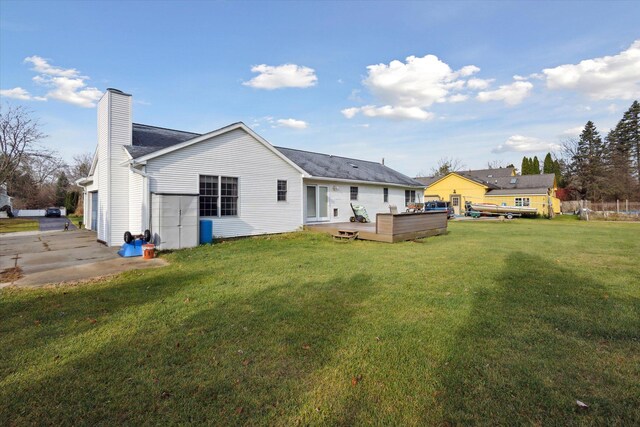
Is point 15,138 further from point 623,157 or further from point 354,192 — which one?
point 623,157

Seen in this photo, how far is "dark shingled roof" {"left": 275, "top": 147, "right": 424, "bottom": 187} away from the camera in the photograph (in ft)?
55.7

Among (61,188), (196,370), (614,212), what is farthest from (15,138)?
(614,212)

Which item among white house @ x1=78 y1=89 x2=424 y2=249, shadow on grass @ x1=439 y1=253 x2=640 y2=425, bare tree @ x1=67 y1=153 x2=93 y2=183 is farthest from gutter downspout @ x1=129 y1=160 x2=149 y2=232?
bare tree @ x1=67 y1=153 x2=93 y2=183

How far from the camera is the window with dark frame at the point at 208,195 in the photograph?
11.8 metres

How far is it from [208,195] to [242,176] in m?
1.65

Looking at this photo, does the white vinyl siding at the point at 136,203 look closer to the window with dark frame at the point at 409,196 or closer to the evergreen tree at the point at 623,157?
the window with dark frame at the point at 409,196

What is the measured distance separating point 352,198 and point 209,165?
8886 mm

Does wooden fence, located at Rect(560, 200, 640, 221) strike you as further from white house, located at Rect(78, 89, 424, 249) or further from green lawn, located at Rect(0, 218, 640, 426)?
green lawn, located at Rect(0, 218, 640, 426)

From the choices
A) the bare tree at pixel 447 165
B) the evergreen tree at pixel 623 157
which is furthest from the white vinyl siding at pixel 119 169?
the bare tree at pixel 447 165

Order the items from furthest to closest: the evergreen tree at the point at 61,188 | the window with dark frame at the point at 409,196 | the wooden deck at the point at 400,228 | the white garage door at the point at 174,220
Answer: the evergreen tree at the point at 61,188 < the window with dark frame at the point at 409,196 < the wooden deck at the point at 400,228 < the white garage door at the point at 174,220

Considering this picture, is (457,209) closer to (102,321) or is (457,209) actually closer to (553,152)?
(553,152)

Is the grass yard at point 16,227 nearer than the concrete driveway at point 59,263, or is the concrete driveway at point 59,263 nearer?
the concrete driveway at point 59,263

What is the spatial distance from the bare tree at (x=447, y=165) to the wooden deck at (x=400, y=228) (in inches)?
1719

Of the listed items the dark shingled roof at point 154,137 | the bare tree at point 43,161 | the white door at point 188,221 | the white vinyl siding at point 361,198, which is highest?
the bare tree at point 43,161
